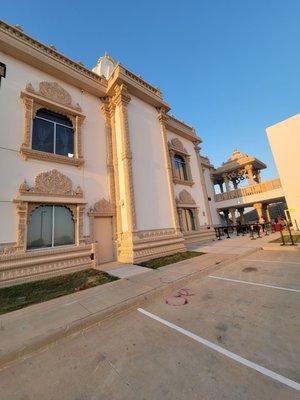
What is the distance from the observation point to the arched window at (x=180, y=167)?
16.8 metres

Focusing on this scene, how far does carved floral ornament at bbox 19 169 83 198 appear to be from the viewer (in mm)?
8312

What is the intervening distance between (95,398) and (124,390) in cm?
34

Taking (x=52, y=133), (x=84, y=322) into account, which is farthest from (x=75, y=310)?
(x=52, y=133)

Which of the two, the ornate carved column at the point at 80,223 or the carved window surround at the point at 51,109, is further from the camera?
the ornate carved column at the point at 80,223

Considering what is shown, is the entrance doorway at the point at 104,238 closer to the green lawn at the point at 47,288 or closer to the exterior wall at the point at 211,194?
the green lawn at the point at 47,288

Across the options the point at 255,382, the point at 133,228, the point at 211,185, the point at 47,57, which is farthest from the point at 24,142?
the point at 211,185

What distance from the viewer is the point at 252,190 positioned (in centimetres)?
2161

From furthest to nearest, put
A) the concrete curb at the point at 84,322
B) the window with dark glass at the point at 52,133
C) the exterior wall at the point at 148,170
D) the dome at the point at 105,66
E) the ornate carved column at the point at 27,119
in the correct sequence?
the dome at the point at 105,66
the exterior wall at the point at 148,170
the window with dark glass at the point at 52,133
the ornate carved column at the point at 27,119
the concrete curb at the point at 84,322

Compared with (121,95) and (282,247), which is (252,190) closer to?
(282,247)

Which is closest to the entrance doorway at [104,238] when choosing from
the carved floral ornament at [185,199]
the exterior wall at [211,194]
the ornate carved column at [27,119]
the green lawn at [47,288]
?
the green lawn at [47,288]

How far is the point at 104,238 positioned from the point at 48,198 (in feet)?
11.5

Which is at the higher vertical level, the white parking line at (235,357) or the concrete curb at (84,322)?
the concrete curb at (84,322)

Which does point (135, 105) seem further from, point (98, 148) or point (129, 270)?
point (129, 270)

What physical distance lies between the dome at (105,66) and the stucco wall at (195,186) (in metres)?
6.85
